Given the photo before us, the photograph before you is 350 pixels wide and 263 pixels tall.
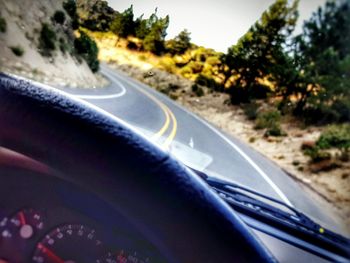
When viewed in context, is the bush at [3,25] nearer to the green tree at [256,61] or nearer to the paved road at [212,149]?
the paved road at [212,149]

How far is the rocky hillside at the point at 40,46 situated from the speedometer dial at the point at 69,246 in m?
1.41

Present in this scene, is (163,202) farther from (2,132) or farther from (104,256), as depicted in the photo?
(104,256)

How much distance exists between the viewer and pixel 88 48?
2.27m

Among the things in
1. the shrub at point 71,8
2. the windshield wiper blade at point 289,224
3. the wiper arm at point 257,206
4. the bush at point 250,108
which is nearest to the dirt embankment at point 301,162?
the bush at point 250,108

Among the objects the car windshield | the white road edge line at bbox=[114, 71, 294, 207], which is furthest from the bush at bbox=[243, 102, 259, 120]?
the white road edge line at bbox=[114, 71, 294, 207]

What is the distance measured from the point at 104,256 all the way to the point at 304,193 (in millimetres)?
8777

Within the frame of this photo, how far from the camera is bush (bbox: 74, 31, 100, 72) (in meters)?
2.08

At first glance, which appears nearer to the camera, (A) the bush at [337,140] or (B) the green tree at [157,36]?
(B) the green tree at [157,36]

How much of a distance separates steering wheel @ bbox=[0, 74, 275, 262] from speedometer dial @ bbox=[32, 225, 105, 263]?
245 millimetres

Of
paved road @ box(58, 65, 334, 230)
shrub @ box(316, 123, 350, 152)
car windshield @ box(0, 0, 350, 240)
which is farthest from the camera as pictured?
shrub @ box(316, 123, 350, 152)

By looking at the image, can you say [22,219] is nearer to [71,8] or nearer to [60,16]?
[71,8]

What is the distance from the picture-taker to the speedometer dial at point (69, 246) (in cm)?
62

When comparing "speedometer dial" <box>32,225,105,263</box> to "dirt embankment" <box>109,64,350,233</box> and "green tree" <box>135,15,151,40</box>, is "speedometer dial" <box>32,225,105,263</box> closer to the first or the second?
"green tree" <box>135,15,151,40</box>

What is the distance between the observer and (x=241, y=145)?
1149cm
